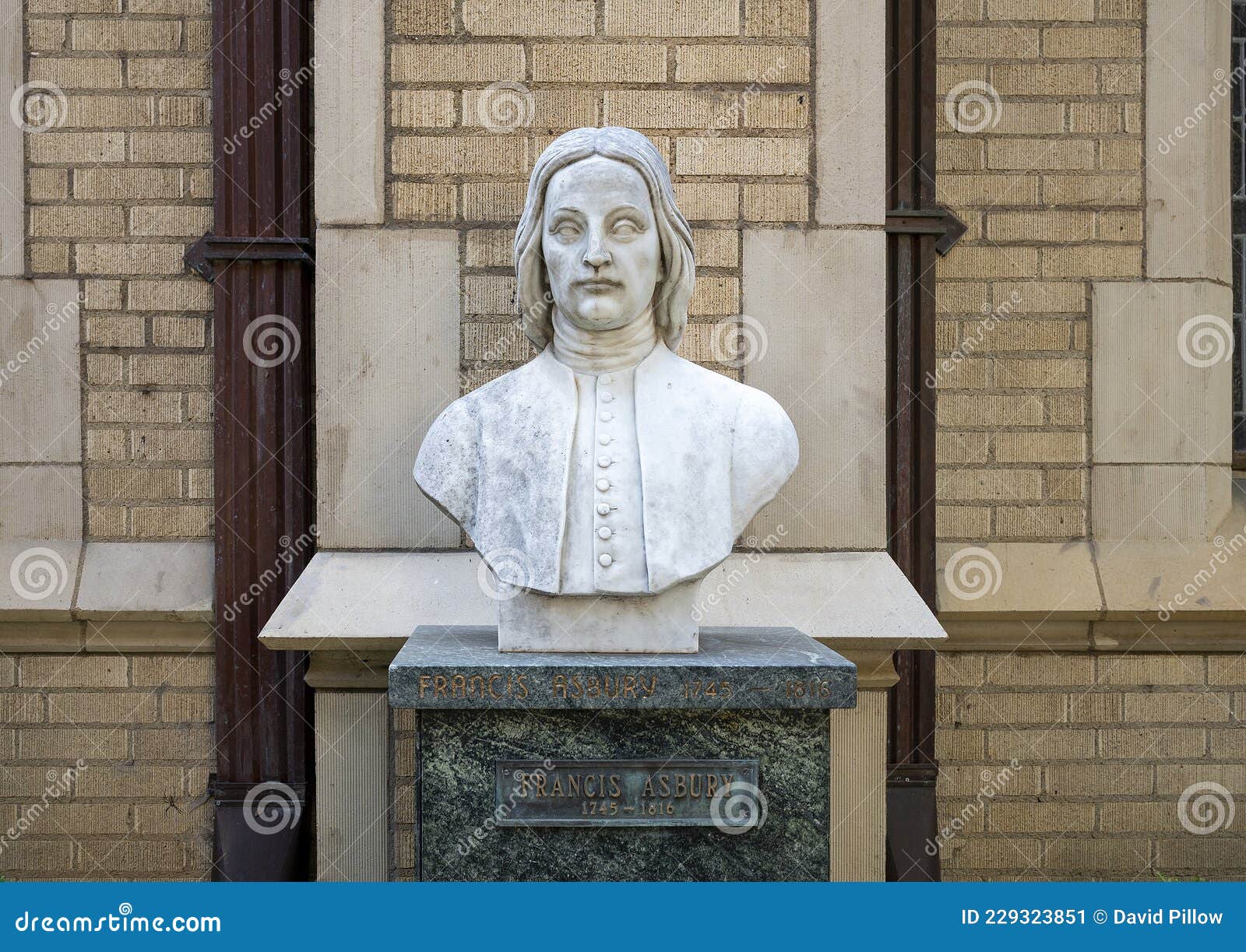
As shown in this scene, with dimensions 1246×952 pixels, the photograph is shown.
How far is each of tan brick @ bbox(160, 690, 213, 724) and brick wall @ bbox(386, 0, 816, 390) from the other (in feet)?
5.19

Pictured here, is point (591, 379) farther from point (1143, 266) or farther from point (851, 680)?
point (1143, 266)

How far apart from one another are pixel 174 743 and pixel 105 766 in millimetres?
252

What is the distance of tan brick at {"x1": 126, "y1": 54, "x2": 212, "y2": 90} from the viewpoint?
438 centimetres

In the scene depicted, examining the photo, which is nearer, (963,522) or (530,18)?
(530,18)

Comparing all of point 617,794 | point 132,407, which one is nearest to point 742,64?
point 617,794

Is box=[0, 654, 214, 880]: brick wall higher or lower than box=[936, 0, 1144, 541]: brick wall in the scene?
lower

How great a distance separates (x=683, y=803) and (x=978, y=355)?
2373 mm

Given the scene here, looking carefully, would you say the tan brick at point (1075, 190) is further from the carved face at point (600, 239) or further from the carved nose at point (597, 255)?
the carved nose at point (597, 255)

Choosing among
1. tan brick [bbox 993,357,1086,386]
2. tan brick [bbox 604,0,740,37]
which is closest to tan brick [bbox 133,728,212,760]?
tan brick [bbox 604,0,740,37]

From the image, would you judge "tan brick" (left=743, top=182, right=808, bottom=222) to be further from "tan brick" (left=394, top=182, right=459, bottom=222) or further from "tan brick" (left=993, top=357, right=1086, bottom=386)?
"tan brick" (left=993, top=357, right=1086, bottom=386)

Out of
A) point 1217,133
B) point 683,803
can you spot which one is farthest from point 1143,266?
point 683,803

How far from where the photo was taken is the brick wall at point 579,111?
12.6ft

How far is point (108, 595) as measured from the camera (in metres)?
4.29

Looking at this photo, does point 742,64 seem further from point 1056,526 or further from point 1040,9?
point 1056,526
